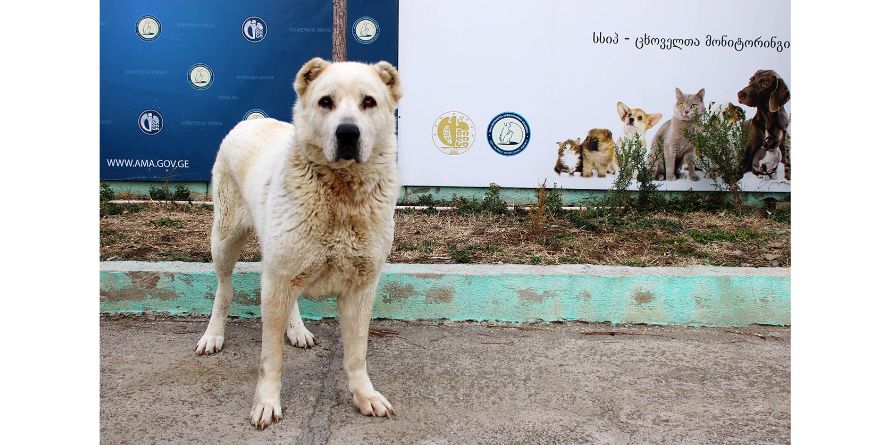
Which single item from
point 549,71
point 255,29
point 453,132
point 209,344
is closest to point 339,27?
point 255,29

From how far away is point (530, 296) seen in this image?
438cm

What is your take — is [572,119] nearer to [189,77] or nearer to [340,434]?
[189,77]

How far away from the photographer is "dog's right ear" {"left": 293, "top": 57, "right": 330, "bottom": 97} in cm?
308

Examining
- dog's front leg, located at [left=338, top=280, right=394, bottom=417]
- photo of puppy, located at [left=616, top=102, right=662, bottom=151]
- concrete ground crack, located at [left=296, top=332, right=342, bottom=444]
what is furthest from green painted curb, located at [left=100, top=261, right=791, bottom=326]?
photo of puppy, located at [left=616, top=102, right=662, bottom=151]

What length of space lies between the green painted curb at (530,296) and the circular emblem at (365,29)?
406cm

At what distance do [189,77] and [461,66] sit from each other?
10.6 feet

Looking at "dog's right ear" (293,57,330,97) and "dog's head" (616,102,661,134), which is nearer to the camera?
"dog's right ear" (293,57,330,97)

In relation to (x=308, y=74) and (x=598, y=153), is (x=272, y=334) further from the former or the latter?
(x=598, y=153)

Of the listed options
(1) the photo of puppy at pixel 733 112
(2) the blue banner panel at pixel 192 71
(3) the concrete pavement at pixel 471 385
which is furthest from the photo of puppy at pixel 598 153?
(3) the concrete pavement at pixel 471 385

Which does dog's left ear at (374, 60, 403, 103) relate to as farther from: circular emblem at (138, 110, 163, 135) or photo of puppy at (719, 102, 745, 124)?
photo of puppy at (719, 102, 745, 124)

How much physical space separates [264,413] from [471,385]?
1047 mm

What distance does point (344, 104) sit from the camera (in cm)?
288

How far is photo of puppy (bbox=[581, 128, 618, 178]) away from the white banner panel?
84 mm

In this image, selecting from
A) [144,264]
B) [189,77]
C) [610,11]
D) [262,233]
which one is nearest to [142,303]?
[144,264]
